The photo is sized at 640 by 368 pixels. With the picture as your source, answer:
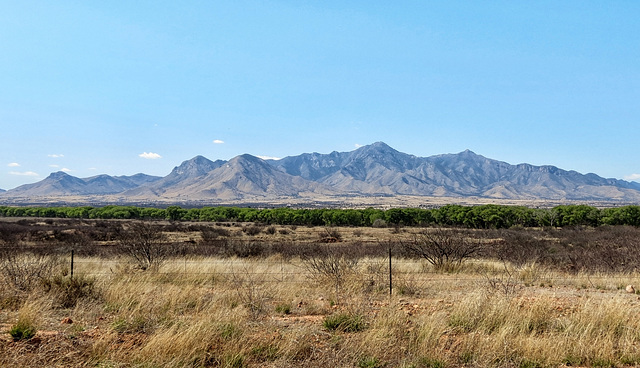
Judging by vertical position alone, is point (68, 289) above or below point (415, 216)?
above

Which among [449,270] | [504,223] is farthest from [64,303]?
[504,223]

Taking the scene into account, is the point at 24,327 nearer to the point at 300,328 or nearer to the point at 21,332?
the point at 21,332

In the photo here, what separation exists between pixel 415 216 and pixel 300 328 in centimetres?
6858

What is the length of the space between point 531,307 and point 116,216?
3684 inches

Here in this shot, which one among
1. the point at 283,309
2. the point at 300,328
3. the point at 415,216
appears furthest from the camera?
the point at 415,216

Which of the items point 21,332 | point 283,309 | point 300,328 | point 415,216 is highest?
point 21,332

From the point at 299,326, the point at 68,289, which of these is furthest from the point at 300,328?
the point at 68,289

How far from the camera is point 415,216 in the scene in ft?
243

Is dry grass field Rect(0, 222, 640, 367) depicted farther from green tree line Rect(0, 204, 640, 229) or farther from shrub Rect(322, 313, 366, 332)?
green tree line Rect(0, 204, 640, 229)

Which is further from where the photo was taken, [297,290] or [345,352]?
[297,290]

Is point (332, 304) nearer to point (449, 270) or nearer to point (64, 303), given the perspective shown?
point (64, 303)

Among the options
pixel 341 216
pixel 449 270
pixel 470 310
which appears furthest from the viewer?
pixel 341 216

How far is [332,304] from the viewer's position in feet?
32.0

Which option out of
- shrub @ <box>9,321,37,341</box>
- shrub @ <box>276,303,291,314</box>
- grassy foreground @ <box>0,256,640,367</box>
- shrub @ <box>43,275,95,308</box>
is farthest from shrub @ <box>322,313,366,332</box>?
shrub @ <box>43,275,95,308</box>
